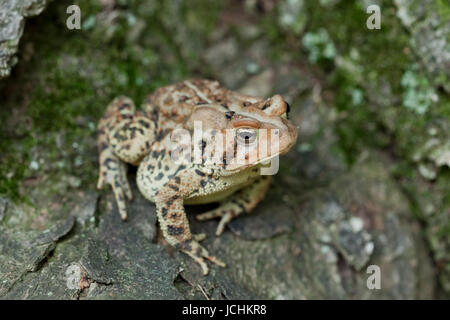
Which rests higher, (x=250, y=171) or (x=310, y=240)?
(x=250, y=171)

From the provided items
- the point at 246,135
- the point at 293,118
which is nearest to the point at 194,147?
the point at 246,135

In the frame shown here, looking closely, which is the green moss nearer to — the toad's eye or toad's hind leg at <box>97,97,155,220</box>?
toad's hind leg at <box>97,97,155,220</box>

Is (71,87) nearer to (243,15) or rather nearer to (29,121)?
(29,121)

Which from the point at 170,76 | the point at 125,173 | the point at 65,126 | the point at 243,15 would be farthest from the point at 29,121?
the point at 243,15

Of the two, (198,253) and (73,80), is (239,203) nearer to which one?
(198,253)

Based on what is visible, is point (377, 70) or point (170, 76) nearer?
point (377, 70)

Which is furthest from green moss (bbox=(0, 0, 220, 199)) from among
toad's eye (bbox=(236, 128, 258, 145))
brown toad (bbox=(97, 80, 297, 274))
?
toad's eye (bbox=(236, 128, 258, 145))

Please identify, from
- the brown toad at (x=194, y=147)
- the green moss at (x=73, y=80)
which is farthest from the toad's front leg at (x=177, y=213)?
the green moss at (x=73, y=80)

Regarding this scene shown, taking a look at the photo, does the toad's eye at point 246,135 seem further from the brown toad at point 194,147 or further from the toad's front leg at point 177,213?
the toad's front leg at point 177,213
